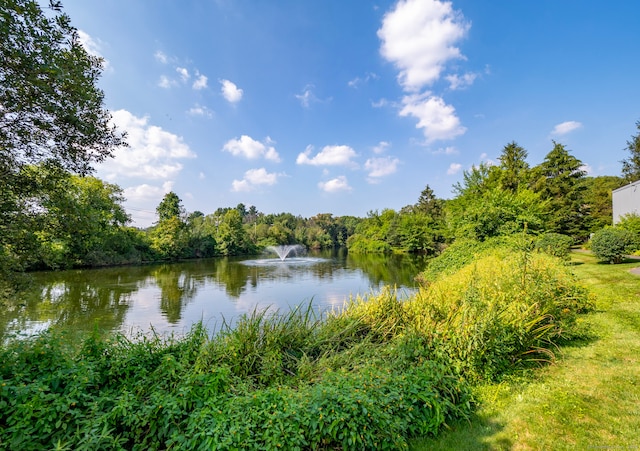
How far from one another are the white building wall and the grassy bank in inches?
766

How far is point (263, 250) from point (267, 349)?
48.1 meters

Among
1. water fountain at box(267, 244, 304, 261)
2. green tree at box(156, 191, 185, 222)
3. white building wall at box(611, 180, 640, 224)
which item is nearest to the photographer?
white building wall at box(611, 180, 640, 224)

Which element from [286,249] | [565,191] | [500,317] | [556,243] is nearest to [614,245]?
[556,243]

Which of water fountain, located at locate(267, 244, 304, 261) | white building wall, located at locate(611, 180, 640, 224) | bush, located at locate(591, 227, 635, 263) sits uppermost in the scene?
white building wall, located at locate(611, 180, 640, 224)

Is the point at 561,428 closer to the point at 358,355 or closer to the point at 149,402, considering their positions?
the point at 358,355

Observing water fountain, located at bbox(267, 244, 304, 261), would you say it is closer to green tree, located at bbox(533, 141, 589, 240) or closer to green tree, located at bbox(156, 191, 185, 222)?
green tree, located at bbox(156, 191, 185, 222)

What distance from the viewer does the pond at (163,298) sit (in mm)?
9398

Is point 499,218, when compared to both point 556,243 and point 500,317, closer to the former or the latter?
point 556,243

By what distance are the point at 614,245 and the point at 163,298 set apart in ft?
62.9

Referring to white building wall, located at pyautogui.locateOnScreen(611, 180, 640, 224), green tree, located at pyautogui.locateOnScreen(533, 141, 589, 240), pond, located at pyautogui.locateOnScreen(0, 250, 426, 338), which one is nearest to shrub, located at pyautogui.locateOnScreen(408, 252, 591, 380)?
pond, located at pyautogui.locateOnScreen(0, 250, 426, 338)

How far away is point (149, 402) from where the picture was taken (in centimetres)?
266

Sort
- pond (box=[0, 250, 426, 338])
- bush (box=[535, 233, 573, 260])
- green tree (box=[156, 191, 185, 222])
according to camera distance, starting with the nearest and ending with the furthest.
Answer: pond (box=[0, 250, 426, 338]) → bush (box=[535, 233, 573, 260]) → green tree (box=[156, 191, 185, 222])

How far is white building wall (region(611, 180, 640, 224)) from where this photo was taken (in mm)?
17486

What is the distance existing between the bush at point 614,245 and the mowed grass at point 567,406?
882cm
